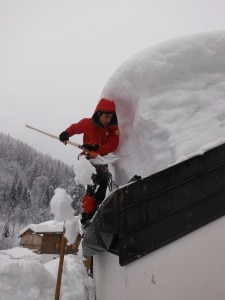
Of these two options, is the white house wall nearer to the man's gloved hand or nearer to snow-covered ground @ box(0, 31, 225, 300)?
snow-covered ground @ box(0, 31, 225, 300)

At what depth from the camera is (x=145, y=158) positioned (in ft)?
11.0

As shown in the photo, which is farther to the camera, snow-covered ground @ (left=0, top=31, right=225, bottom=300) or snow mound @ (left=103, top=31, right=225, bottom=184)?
snow mound @ (left=103, top=31, right=225, bottom=184)

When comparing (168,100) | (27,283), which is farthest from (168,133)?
(27,283)

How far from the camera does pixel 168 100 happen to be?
346 centimetres

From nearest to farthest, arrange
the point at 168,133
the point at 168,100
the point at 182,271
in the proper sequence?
1. the point at 182,271
2. the point at 168,133
3. the point at 168,100

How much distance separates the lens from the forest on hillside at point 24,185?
73.5m

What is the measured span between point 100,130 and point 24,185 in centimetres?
8410

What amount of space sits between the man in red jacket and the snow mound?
160 mm

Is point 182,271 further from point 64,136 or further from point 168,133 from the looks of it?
point 64,136

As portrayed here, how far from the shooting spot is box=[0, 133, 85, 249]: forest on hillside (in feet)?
241

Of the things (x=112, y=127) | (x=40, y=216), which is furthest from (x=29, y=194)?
(x=112, y=127)

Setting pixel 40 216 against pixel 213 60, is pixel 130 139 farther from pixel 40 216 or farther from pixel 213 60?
pixel 40 216

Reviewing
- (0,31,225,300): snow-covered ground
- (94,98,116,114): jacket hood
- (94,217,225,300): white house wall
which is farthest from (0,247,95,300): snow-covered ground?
(94,98,116,114): jacket hood

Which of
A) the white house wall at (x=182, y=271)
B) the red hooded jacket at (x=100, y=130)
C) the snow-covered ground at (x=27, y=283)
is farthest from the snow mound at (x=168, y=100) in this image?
the snow-covered ground at (x=27, y=283)
